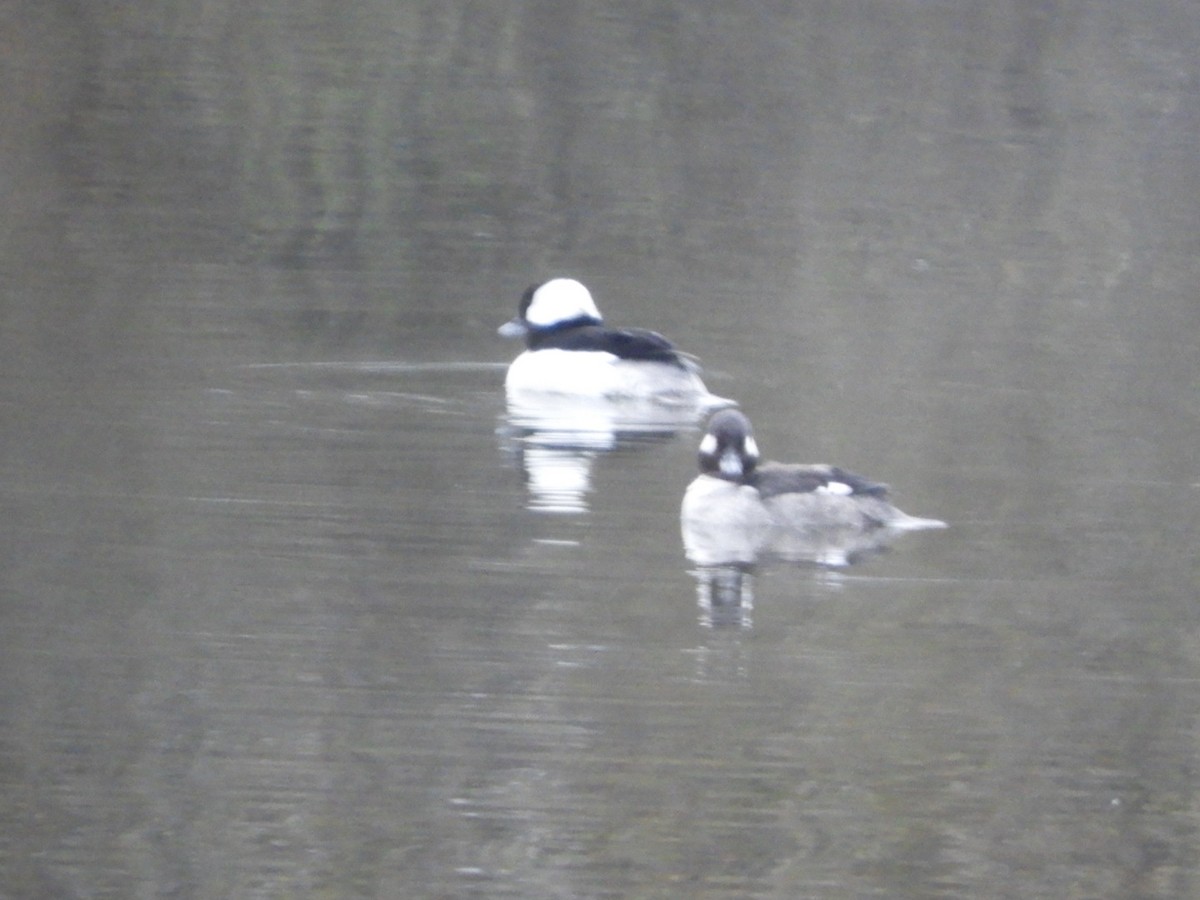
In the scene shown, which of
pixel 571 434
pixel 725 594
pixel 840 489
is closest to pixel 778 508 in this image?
pixel 840 489

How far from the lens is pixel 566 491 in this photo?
35.4ft

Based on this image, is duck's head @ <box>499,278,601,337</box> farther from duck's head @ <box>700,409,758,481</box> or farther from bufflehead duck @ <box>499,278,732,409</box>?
duck's head @ <box>700,409,758,481</box>

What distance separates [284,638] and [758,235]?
11201 mm

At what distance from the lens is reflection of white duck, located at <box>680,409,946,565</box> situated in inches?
390

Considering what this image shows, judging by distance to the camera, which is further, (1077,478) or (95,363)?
(95,363)

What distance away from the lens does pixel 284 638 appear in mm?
8328

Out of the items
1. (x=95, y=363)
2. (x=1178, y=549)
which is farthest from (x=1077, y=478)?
(x=95, y=363)

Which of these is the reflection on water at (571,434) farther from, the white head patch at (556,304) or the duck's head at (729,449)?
the white head patch at (556,304)

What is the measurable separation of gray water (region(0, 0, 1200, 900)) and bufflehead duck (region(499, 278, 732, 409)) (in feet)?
1.48

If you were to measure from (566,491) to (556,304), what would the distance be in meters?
3.94

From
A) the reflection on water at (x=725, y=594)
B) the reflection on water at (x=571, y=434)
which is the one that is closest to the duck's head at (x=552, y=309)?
the reflection on water at (x=571, y=434)

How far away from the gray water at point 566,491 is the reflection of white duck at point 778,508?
8.8 inches

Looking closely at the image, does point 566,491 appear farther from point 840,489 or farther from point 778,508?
point 840,489

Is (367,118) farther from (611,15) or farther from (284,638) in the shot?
(284,638)
